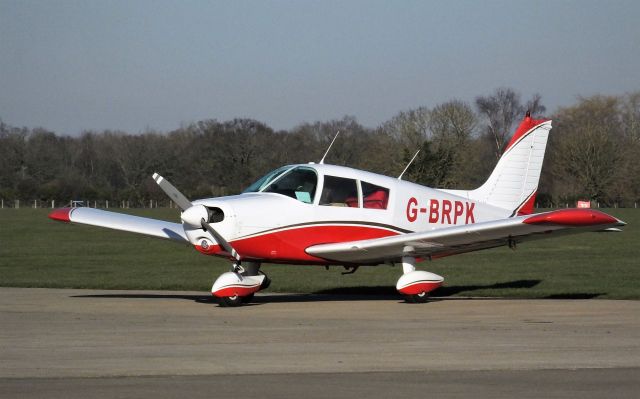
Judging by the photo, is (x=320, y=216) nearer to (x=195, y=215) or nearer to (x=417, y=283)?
(x=417, y=283)

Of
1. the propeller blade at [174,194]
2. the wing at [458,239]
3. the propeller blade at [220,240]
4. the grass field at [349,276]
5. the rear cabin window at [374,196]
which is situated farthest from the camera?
the grass field at [349,276]

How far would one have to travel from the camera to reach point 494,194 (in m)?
16.6

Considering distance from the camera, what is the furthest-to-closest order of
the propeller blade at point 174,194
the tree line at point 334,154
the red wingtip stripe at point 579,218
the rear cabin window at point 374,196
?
the tree line at point 334,154
the rear cabin window at point 374,196
the propeller blade at point 174,194
the red wingtip stripe at point 579,218

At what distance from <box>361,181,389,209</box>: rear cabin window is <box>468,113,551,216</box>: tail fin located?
7.19ft

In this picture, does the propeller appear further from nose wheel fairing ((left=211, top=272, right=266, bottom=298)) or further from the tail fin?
the tail fin

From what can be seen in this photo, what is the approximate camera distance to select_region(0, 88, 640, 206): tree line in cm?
7744

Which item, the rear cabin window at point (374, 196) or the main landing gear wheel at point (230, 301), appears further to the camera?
the rear cabin window at point (374, 196)

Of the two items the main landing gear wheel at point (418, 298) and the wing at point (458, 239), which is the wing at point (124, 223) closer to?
the wing at point (458, 239)

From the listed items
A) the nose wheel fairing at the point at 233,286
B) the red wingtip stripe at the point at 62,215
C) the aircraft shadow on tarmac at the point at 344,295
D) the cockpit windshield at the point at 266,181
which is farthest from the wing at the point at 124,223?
the nose wheel fairing at the point at 233,286

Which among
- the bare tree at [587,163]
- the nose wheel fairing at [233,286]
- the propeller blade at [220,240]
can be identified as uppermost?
the bare tree at [587,163]

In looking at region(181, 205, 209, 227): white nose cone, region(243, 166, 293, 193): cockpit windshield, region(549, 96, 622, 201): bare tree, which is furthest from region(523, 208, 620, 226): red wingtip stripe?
region(549, 96, 622, 201): bare tree

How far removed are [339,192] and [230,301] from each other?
87.8 inches

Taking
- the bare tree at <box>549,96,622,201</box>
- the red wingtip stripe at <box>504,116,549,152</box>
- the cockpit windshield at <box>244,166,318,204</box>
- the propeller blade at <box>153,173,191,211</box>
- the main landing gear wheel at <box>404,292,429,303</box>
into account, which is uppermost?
the bare tree at <box>549,96,622,201</box>

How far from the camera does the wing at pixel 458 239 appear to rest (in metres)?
13.0
